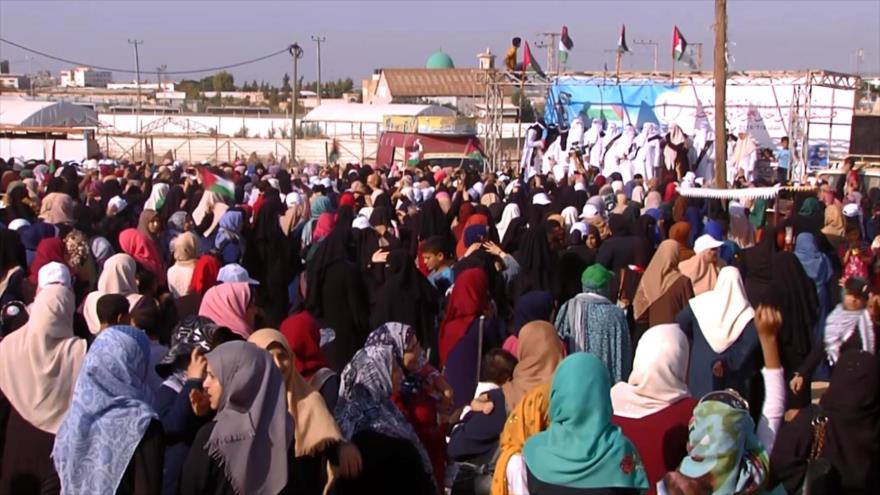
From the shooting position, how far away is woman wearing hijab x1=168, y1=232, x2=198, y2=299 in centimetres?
748

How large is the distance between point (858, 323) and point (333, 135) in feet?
126

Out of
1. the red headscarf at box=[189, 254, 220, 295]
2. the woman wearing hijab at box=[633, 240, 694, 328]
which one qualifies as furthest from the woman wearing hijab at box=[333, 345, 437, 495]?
the red headscarf at box=[189, 254, 220, 295]

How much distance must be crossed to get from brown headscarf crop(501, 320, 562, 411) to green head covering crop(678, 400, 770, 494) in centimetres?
115

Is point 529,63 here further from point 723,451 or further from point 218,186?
point 723,451

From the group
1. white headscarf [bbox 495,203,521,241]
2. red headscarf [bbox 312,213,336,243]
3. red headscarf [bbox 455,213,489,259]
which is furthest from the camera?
white headscarf [bbox 495,203,521,241]

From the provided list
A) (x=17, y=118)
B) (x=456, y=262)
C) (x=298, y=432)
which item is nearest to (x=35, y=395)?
(x=298, y=432)

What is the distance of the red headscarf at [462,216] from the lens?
10.5 meters

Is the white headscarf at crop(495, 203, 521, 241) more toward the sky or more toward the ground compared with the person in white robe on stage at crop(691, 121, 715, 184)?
more toward the sky

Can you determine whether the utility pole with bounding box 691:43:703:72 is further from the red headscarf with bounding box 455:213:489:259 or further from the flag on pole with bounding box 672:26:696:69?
the red headscarf with bounding box 455:213:489:259

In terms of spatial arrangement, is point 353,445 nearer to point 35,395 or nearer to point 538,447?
point 538,447

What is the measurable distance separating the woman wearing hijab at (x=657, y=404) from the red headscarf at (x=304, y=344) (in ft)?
4.10

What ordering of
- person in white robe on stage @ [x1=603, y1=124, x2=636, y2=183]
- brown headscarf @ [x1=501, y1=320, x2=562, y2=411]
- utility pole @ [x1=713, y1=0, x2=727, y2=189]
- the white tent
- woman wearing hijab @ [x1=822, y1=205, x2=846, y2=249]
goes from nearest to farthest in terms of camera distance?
1. brown headscarf @ [x1=501, y1=320, x2=562, y2=411]
2. woman wearing hijab @ [x1=822, y1=205, x2=846, y2=249]
3. utility pole @ [x1=713, y1=0, x2=727, y2=189]
4. person in white robe on stage @ [x1=603, y1=124, x2=636, y2=183]
5. the white tent

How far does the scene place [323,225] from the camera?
10188 millimetres

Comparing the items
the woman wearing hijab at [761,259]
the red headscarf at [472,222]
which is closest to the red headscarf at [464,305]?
the woman wearing hijab at [761,259]
